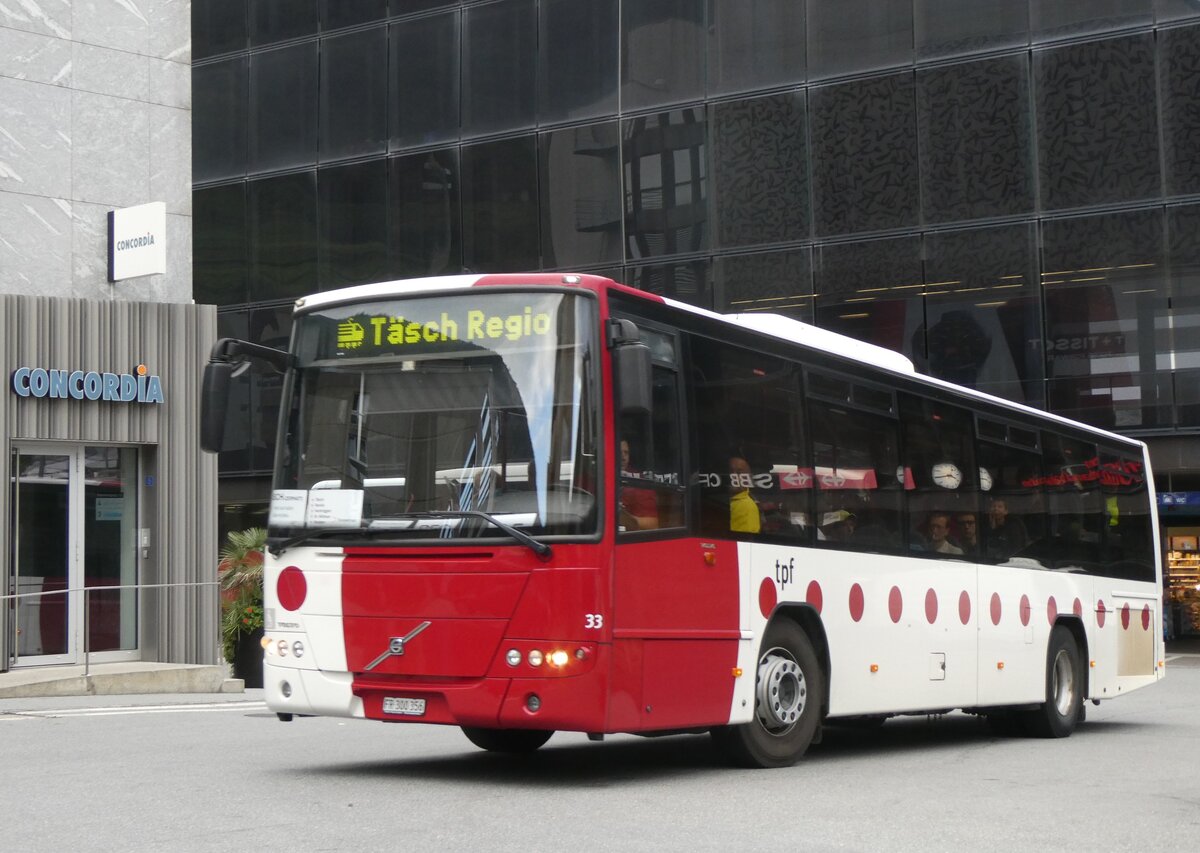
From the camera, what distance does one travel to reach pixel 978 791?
10.1 metres

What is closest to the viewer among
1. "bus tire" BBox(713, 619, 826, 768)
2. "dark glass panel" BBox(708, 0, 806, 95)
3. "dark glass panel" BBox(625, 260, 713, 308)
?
"bus tire" BBox(713, 619, 826, 768)

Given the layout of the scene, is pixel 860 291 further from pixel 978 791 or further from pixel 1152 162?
pixel 978 791

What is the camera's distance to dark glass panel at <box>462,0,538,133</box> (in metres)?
33.4

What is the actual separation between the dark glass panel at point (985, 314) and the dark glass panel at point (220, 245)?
51.6 feet

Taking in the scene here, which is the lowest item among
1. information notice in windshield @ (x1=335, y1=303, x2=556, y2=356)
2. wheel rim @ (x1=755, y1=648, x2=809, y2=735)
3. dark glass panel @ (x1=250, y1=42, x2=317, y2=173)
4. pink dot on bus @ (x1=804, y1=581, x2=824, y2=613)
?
wheel rim @ (x1=755, y1=648, x2=809, y2=735)

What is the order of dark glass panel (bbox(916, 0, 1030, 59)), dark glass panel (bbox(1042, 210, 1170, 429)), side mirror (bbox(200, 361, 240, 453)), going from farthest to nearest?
dark glass panel (bbox(916, 0, 1030, 59))
dark glass panel (bbox(1042, 210, 1170, 429))
side mirror (bbox(200, 361, 240, 453))

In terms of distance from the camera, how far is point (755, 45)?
3064 cm

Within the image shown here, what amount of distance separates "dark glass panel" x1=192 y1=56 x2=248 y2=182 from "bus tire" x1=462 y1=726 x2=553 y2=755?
2742 centimetres

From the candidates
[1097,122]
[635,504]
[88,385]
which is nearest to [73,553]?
[88,385]

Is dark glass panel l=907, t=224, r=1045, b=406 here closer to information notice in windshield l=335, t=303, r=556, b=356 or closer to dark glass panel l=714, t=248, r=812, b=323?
dark glass panel l=714, t=248, r=812, b=323

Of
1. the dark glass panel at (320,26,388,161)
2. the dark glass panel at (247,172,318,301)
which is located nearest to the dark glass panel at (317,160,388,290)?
the dark glass panel at (247,172,318,301)

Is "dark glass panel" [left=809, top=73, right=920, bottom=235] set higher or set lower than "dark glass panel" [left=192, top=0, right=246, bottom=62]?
lower

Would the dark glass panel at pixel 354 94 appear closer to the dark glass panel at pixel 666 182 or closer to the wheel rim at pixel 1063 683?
the dark glass panel at pixel 666 182

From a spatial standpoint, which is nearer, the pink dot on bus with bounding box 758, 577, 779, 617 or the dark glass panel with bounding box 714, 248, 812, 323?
the pink dot on bus with bounding box 758, 577, 779, 617
